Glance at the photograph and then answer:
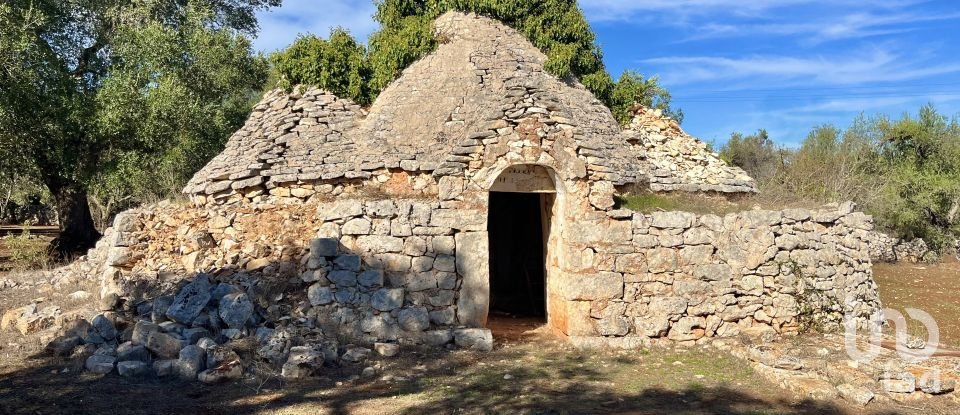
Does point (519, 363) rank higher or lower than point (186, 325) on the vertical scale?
lower

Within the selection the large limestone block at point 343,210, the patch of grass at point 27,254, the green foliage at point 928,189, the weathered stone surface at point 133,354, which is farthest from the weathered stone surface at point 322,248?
the green foliage at point 928,189

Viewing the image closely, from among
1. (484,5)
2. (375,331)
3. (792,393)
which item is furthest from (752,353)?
(484,5)

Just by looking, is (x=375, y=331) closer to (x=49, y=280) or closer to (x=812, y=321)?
(x=812, y=321)

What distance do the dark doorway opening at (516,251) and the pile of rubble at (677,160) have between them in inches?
91.2

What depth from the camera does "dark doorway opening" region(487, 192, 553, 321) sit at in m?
12.6

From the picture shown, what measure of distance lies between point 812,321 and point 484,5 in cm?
778

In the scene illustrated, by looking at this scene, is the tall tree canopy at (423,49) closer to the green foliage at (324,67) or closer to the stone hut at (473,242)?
the green foliage at (324,67)

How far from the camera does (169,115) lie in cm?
1487

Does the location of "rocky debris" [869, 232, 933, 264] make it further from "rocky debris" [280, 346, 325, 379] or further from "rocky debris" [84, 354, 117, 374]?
"rocky debris" [84, 354, 117, 374]

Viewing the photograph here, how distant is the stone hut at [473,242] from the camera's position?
8.45 metres

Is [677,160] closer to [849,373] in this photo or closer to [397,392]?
[849,373]

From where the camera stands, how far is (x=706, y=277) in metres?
8.86

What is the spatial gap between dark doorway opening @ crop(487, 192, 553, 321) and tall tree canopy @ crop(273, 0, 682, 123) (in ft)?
8.52

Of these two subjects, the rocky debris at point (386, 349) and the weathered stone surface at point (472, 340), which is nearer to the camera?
the rocky debris at point (386, 349)
